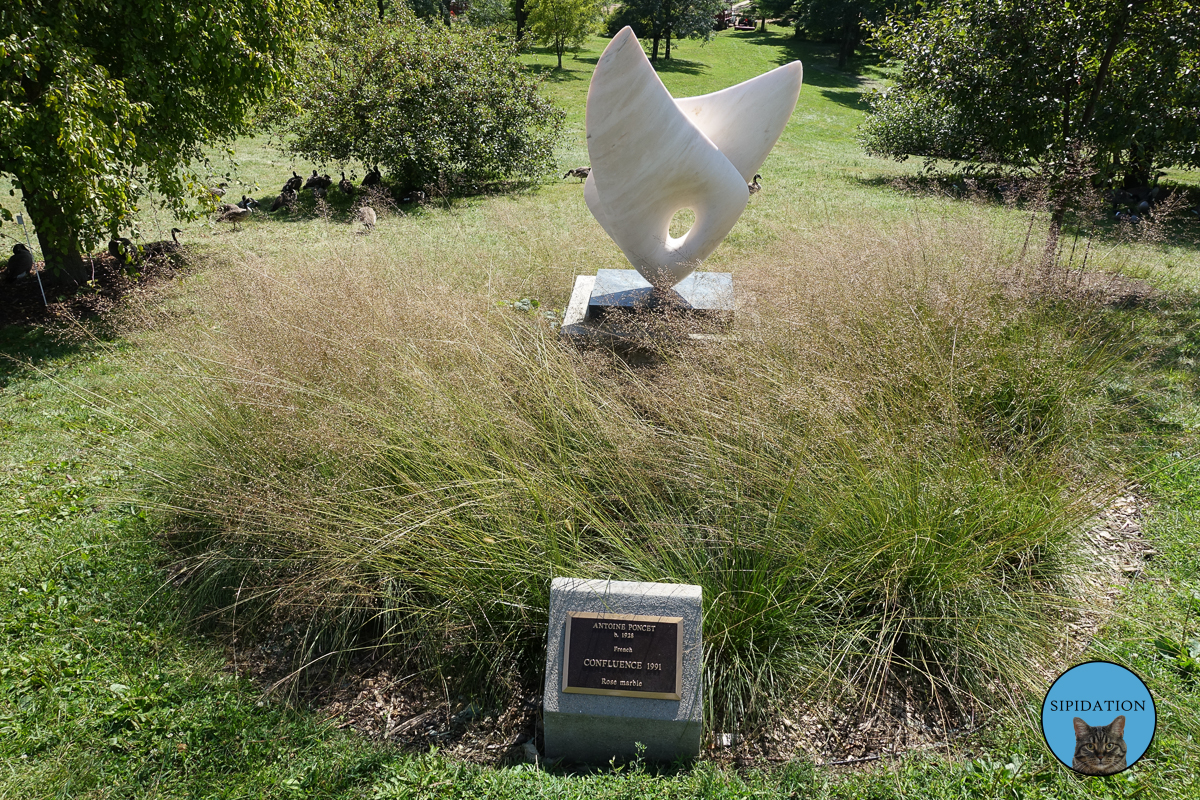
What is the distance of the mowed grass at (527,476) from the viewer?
2438mm

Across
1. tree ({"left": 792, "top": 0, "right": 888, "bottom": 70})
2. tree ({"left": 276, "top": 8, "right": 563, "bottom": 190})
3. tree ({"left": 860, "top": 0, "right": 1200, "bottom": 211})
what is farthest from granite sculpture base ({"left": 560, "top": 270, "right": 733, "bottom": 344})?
tree ({"left": 792, "top": 0, "right": 888, "bottom": 70})

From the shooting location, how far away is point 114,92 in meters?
5.62

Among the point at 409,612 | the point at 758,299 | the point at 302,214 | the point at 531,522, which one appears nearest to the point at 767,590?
the point at 531,522

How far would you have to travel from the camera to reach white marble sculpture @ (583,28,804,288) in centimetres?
448

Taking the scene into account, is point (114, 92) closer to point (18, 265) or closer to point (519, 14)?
point (18, 265)

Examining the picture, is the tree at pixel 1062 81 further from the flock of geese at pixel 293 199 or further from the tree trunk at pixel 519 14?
the tree trunk at pixel 519 14

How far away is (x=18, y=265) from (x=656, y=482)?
23.8 feet

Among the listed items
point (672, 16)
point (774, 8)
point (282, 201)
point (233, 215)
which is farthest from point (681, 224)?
point (774, 8)

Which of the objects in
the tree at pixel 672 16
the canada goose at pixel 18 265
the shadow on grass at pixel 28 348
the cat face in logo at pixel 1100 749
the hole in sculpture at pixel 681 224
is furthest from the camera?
the tree at pixel 672 16

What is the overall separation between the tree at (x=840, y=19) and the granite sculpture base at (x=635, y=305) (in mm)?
31964

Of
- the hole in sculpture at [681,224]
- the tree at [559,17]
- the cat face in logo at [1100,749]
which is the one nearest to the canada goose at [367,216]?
the hole in sculpture at [681,224]

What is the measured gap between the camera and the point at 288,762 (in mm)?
2449

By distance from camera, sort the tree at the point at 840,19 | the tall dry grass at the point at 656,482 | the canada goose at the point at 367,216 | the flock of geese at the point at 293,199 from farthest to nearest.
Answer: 1. the tree at the point at 840,19
2. the canada goose at the point at 367,216
3. the flock of geese at the point at 293,199
4. the tall dry grass at the point at 656,482

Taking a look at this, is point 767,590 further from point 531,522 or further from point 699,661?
point 531,522
